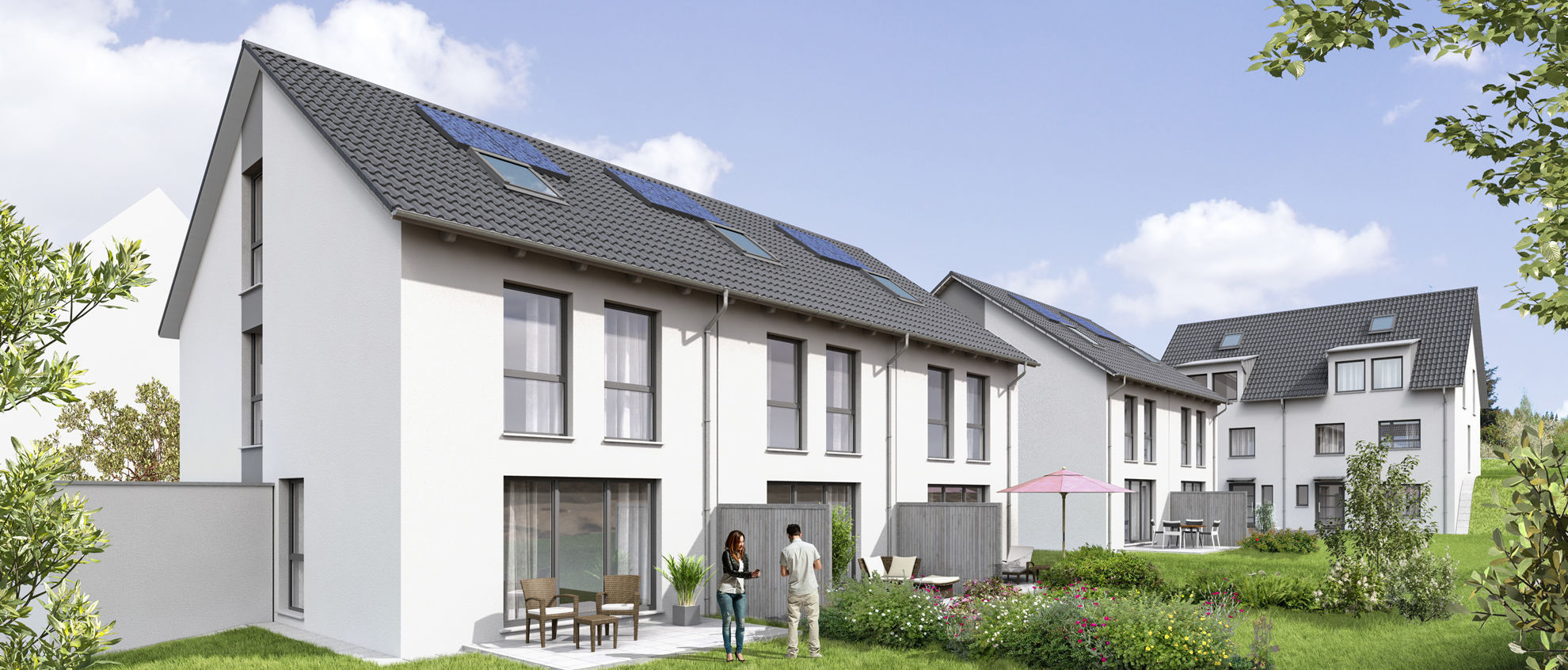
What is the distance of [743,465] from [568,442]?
11.4 feet

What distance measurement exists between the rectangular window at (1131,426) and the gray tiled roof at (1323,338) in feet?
37.9

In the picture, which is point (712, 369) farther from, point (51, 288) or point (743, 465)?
point (51, 288)

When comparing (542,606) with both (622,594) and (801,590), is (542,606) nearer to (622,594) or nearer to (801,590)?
(622,594)

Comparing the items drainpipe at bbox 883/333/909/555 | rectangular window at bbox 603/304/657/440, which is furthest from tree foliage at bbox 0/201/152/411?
drainpipe at bbox 883/333/909/555

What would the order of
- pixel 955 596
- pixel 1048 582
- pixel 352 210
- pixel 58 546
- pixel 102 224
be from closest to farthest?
pixel 58 546, pixel 352 210, pixel 955 596, pixel 1048 582, pixel 102 224

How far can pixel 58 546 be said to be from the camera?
484 centimetres

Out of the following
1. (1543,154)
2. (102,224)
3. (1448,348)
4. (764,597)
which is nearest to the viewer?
(1543,154)

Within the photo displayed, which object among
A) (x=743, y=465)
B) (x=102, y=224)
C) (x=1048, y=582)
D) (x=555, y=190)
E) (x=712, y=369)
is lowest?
(x=1048, y=582)

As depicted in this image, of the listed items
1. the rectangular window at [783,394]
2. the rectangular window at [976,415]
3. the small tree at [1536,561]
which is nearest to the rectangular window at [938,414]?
the rectangular window at [976,415]

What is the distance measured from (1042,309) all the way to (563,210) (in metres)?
20.2

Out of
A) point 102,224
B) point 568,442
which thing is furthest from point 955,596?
point 102,224

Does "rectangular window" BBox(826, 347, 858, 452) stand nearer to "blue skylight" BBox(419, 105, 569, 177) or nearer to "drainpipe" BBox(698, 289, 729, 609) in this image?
"drainpipe" BBox(698, 289, 729, 609)

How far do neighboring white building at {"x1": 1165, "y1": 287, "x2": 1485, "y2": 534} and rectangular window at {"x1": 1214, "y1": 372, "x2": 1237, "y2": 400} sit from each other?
0.04 metres

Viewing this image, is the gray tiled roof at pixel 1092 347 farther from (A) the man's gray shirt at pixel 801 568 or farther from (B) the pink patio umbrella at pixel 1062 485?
(A) the man's gray shirt at pixel 801 568
